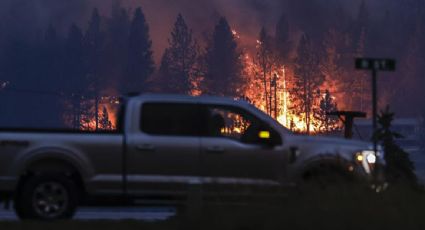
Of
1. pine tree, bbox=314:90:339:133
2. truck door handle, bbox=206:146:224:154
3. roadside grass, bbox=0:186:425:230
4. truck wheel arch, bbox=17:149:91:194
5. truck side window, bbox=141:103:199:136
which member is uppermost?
pine tree, bbox=314:90:339:133

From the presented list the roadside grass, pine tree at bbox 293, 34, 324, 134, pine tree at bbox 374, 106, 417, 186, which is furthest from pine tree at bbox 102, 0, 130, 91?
the roadside grass

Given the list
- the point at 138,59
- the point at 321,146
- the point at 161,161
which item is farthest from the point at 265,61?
the point at 161,161

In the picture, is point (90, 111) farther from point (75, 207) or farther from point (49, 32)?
point (75, 207)

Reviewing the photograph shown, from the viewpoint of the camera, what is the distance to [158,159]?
1380 cm

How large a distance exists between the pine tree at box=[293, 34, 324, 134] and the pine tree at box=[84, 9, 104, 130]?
33.6 m

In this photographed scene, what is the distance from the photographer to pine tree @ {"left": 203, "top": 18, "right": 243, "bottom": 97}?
5330 inches

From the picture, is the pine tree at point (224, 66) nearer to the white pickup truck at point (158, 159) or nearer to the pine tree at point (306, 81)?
the pine tree at point (306, 81)

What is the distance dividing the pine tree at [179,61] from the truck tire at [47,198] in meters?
120

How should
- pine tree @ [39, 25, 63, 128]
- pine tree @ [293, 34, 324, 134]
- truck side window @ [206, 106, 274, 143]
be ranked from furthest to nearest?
1. pine tree @ [39, 25, 63, 128]
2. pine tree @ [293, 34, 324, 134]
3. truck side window @ [206, 106, 274, 143]

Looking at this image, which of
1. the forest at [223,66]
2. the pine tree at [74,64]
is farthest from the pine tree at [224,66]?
the pine tree at [74,64]

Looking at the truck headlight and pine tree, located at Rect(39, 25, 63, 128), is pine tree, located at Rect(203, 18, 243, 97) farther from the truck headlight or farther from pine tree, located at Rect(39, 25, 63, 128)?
the truck headlight

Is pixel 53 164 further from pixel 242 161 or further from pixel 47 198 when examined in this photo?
pixel 242 161

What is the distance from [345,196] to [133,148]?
307 centimetres

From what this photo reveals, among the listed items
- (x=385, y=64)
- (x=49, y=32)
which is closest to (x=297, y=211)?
(x=385, y=64)
